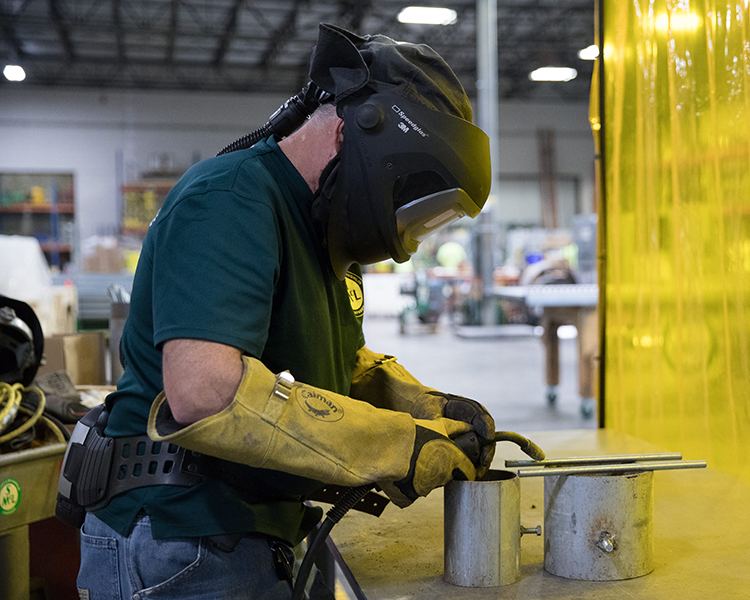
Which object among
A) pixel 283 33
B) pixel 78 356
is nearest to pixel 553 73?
pixel 283 33

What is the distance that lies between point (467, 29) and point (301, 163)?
598 inches

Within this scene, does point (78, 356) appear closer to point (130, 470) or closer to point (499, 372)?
point (130, 470)

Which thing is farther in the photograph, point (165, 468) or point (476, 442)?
point (476, 442)

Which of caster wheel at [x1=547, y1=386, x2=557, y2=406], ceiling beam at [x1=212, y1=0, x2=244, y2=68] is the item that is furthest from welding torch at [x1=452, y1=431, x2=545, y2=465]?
ceiling beam at [x1=212, y1=0, x2=244, y2=68]

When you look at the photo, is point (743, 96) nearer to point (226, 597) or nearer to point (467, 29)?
point (226, 597)

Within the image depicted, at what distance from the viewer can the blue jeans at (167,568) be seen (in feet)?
3.21

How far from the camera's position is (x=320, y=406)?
0.94 metres

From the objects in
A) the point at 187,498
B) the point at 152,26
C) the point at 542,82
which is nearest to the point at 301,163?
the point at 187,498

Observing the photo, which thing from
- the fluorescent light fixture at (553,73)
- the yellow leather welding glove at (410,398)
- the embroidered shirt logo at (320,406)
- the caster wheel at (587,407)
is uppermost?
the fluorescent light fixture at (553,73)

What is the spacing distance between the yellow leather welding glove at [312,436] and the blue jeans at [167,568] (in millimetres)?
198

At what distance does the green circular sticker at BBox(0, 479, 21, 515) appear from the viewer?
1690 millimetres

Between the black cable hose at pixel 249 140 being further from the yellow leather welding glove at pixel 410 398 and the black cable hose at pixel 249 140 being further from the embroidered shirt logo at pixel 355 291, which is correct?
the yellow leather welding glove at pixel 410 398

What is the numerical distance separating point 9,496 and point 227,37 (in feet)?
45.0

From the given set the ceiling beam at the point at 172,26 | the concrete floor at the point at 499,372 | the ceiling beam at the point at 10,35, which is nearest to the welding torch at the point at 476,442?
the concrete floor at the point at 499,372
